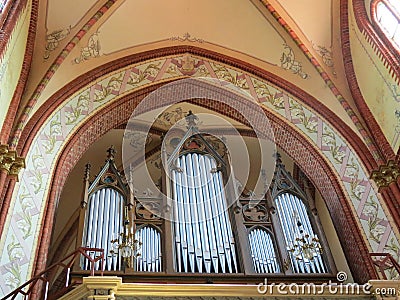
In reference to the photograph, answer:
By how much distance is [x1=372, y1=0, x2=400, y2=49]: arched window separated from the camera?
339 inches

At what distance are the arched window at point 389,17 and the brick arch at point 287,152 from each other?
234cm

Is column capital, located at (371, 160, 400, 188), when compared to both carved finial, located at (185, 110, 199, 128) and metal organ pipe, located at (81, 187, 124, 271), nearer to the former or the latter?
carved finial, located at (185, 110, 199, 128)

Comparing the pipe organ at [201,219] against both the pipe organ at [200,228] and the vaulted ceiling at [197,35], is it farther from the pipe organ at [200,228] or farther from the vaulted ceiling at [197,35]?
the vaulted ceiling at [197,35]

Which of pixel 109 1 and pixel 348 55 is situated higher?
pixel 109 1

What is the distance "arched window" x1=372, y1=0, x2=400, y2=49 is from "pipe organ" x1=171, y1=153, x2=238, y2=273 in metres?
3.82

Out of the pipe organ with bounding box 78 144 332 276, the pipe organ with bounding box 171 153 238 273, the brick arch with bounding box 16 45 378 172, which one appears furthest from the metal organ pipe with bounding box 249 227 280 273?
the brick arch with bounding box 16 45 378 172

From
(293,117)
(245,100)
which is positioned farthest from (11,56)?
(293,117)

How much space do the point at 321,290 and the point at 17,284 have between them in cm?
379

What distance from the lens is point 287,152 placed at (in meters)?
10.2

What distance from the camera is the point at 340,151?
30.6 feet

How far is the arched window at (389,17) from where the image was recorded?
8.60m

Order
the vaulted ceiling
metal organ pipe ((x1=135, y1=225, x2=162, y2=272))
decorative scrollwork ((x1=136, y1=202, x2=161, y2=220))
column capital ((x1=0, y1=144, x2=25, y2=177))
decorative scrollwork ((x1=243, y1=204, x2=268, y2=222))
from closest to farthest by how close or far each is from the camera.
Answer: column capital ((x1=0, y1=144, x2=25, y2=177)) < metal organ pipe ((x1=135, y1=225, x2=162, y2=272)) < decorative scrollwork ((x1=136, y1=202, x2=161, y2=220)) < decorative scrollwork ((x1=243, y1=204, x2=268, y2=222)) < the vaulted ceiling

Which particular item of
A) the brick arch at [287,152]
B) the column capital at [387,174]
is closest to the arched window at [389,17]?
the column capital at [387,174]

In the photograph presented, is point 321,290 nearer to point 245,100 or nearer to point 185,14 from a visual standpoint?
point 245,100
